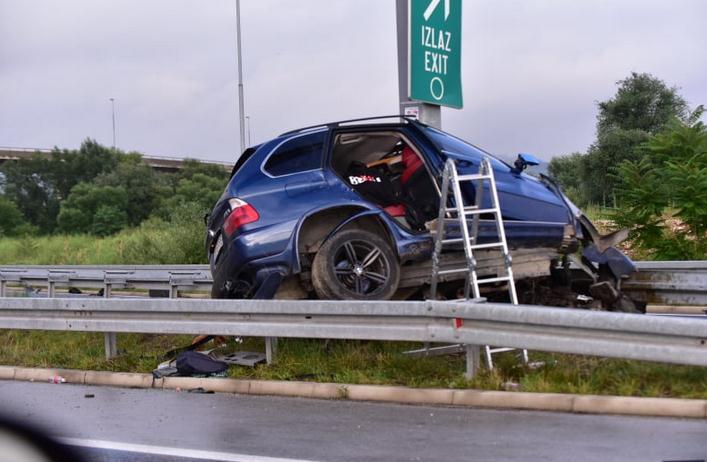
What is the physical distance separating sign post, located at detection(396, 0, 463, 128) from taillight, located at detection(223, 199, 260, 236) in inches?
132

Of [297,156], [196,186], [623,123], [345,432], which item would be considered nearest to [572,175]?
[623,123]

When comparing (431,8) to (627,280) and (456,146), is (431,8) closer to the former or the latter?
(456,146)

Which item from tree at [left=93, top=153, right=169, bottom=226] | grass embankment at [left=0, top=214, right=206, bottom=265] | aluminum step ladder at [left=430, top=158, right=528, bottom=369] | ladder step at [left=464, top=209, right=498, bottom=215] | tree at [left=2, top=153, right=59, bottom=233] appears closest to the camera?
aluminum step ladder at [left=430, top=158, right=528, bottom=369]

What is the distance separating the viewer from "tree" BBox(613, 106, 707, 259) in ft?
45.2

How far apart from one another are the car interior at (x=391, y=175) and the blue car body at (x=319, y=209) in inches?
2.2

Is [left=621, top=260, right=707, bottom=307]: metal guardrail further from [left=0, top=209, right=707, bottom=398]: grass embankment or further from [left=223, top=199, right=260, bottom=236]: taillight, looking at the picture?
[left=223, top=199, right=260, bottom=236]: taillight

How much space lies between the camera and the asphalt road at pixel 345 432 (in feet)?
17.1

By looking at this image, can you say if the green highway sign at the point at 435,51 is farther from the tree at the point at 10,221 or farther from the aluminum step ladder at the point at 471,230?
the tree at the point at 10,221

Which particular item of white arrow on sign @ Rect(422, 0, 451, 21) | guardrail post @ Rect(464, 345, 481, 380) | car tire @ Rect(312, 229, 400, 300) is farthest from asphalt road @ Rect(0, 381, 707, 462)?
white arrow on sign @ Rect(422, 0, 451, 21)

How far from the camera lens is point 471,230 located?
780 cm

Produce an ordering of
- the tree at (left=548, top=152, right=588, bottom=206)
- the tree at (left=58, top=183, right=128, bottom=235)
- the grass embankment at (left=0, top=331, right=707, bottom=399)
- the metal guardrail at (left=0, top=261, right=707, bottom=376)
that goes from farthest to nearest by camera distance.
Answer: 1. the tree at (left=58, top=183, right=128, bottom=235)
2. the tree at (left=548, top=152, right=588, bottom=206)
3. the metal guardrail at (left=0, top=261, right=707, bottom=376)
4. the grass embankment at (left=0, top=331, right=707, bottom=399)

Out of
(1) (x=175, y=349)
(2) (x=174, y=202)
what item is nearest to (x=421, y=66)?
(1) (x=175, y=349)

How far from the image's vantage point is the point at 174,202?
5169 cm

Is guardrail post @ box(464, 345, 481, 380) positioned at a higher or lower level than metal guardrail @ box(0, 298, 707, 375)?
lower
